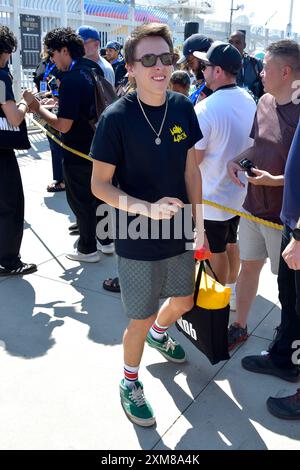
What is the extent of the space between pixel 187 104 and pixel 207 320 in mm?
1142

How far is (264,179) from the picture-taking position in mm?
2660

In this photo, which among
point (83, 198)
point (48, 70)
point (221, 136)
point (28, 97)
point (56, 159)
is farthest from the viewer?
point (48, 70)

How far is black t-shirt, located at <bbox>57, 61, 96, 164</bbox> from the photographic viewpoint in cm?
387

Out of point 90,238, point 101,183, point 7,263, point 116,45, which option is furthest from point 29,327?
point 116,45

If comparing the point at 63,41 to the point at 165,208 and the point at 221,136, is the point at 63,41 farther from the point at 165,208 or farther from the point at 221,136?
the point at 165,208

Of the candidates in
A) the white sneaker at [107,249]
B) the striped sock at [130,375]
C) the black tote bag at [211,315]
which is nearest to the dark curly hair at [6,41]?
the white sneaker at [107,249]

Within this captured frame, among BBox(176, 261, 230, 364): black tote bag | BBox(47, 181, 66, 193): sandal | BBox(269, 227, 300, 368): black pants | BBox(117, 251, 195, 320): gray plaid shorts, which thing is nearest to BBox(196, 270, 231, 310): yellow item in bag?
BBox(176, 261, 230, 364): black tote bag

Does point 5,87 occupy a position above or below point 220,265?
above

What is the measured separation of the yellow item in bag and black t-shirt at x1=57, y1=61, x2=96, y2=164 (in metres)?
2.04

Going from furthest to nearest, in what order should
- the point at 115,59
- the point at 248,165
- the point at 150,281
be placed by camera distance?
the point at 115,59 < the point at 248,165 < the point at 150,281

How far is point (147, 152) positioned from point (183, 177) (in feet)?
0.97

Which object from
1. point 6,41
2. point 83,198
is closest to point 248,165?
point 83,198

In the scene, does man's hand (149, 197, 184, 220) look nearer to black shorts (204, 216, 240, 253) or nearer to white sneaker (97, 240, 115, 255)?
black shorts (204, 216, 240, 253)

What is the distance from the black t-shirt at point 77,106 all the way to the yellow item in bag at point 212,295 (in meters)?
2.04
